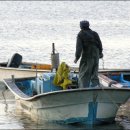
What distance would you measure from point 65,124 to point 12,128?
1.20 metres

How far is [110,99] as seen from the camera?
17.0 metres

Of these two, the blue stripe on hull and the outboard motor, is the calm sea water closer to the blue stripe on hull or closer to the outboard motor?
the blue stripe on hull

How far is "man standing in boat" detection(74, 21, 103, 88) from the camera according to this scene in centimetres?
1744

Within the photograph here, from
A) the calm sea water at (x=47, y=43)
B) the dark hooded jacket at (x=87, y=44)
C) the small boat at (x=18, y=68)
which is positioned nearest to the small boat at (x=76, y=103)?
the calm sea water at (x=47, y=43)

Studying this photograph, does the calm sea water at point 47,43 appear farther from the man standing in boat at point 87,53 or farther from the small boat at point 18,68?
the small boat at point 18,68

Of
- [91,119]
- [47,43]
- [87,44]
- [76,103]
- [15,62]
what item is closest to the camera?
[76,103]

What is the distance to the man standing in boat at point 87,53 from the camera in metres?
17.4

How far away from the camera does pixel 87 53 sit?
17.5 m

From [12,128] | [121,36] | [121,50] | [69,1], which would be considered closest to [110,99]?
[12,128]

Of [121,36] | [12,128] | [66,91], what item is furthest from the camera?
[121,36]

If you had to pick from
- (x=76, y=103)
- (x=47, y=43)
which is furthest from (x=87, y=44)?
(x=47, y=43)

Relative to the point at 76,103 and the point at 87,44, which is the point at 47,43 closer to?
the point at 87,44

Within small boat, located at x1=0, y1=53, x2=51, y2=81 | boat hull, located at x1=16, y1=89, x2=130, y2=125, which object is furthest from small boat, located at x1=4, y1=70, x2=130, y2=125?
small boat, located at x1=0, y1=53, x2=51, y2=81

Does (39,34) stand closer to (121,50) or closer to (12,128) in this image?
(121,50)
